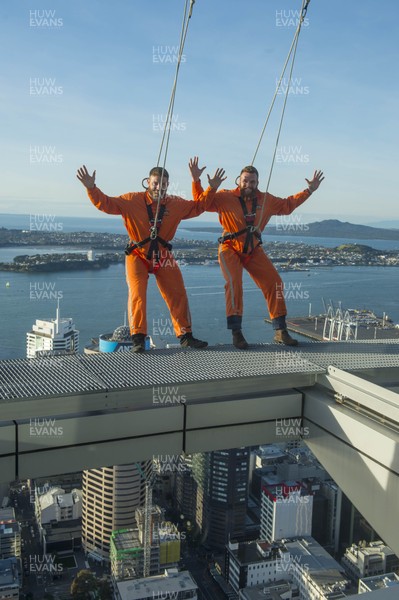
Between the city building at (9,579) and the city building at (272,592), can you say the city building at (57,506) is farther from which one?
the city building at (272,592)

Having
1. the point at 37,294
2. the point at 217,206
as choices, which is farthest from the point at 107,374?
the point at 37,294

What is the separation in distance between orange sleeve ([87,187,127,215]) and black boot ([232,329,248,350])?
579mm

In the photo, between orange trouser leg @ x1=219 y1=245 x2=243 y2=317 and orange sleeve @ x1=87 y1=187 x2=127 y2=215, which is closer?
orange sleeve @ x1=87 y1=187 x2=127 y2=215

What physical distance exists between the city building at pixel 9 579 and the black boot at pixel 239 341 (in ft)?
20.5

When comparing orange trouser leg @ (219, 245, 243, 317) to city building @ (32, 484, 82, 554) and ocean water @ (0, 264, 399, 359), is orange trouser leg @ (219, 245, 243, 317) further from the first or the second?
ocean water @ (0, 264, 399, 359)

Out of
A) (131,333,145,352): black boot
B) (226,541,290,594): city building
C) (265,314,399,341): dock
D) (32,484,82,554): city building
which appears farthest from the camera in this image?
(265,314,399,341): dock

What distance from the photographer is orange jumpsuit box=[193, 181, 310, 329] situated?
211 cm

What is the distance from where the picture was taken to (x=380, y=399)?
138 centimetres

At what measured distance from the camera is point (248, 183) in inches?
84.7

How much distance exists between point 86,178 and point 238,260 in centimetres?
62

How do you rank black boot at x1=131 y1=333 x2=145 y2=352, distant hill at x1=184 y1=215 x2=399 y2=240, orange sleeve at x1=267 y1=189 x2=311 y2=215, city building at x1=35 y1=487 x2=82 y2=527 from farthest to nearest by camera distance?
1. distant hill at x1=184 y1=215 x2=399 y2=240
2. city building at x1=35 y1=487 x2=82 y2=527
3. orange sleeve at x1=267 y1=189 x2=311 y2=215
4. black boot at x1=131 y1=333 x2=145 y2=352

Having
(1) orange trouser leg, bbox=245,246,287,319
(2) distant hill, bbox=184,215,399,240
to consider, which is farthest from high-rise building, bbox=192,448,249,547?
(2) distant hill, bbox=184,215,399,240

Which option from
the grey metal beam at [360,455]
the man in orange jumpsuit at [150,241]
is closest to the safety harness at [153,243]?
the man in orange jumpsuit at [150,241]

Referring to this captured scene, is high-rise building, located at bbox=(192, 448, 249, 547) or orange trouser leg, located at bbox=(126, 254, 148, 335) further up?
orange trouser leg, located at bbox=(126, 254, 148, 335)
